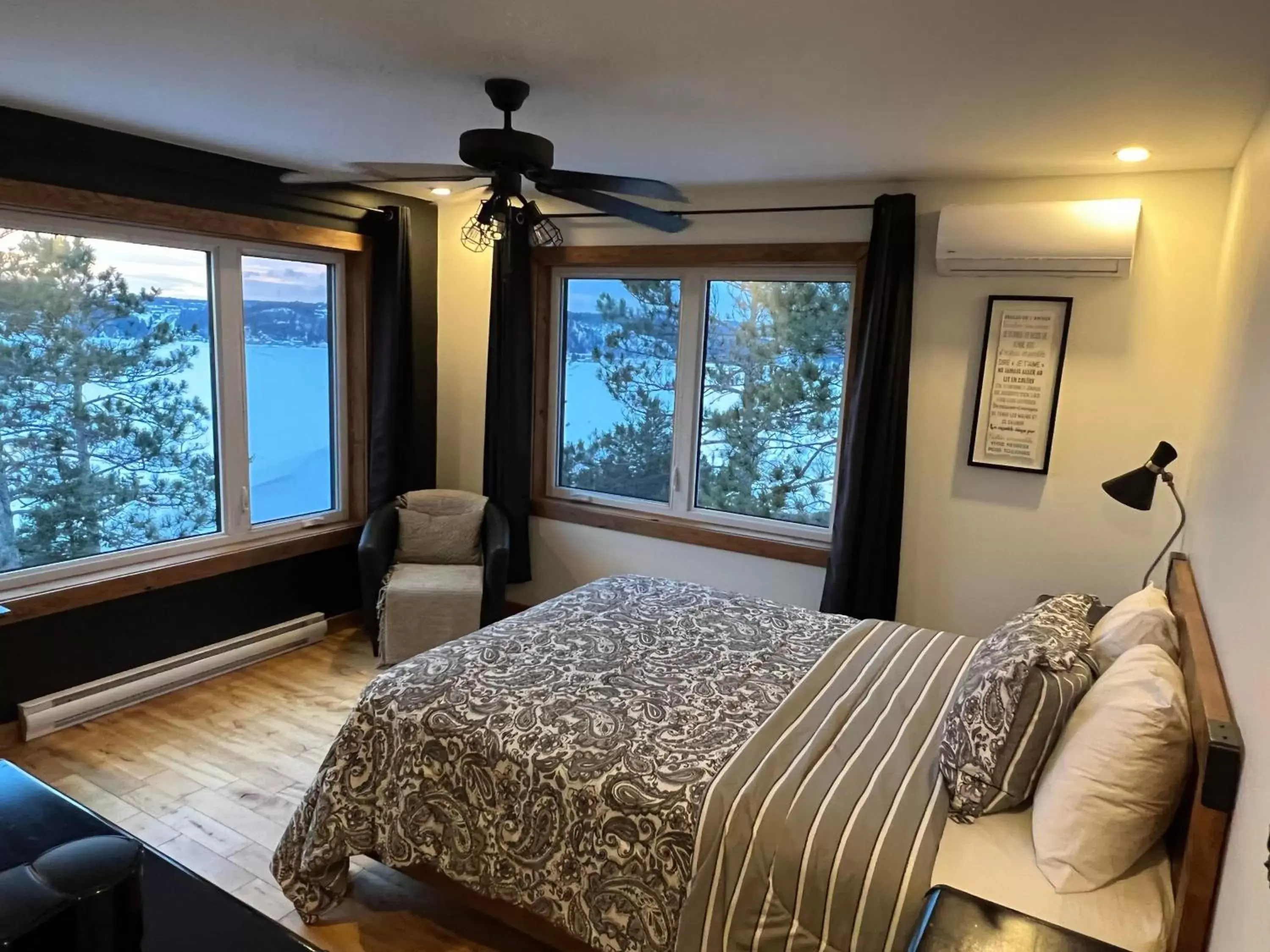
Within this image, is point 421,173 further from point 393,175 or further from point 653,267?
point 653,267

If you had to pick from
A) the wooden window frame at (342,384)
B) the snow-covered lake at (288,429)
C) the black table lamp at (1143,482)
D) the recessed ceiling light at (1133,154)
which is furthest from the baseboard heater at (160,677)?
the recessed ceiling light at (1133,154)

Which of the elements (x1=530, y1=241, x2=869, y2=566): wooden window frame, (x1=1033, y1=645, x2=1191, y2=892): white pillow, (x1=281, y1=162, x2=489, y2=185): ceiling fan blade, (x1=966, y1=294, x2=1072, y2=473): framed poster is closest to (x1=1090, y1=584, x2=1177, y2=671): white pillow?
(x1=1033, y1=645, x2=1191, y2=892): white pillow

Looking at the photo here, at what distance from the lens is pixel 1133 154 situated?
9.09 feet

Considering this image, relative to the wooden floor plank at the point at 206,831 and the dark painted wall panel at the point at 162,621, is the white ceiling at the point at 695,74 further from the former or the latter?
the wooden floor plank at the point at 206,831

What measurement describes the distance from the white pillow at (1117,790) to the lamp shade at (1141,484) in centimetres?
117

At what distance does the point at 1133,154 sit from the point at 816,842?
2482 mm

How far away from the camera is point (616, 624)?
283 centimetres

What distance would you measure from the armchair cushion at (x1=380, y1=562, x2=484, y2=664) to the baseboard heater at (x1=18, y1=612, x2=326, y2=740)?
52cm

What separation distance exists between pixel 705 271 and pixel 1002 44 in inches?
90.2

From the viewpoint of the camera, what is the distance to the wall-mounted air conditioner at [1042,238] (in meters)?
2.99

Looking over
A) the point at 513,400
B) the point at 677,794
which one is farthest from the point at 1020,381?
the point at 513,400

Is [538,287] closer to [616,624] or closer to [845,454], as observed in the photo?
[845,454]

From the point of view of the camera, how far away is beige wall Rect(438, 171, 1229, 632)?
9.98ft

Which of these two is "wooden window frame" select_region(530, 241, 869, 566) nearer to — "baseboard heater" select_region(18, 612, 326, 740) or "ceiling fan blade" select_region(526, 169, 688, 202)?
"baseboard heater" select_region(18, 612, 326, 740)
